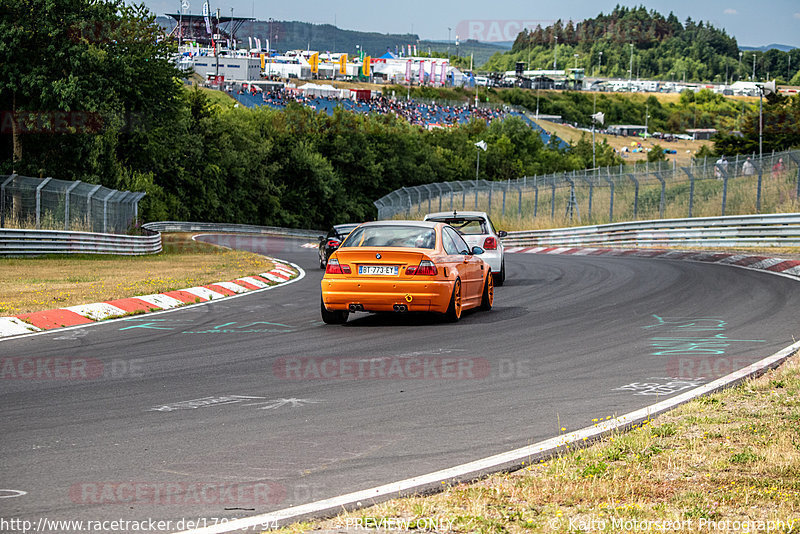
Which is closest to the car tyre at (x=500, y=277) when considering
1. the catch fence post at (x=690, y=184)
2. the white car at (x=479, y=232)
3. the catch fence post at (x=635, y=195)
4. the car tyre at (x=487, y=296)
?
the white car at (x=479, y=232)

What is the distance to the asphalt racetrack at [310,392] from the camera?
517cm

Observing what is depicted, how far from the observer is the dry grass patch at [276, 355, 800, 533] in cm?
434

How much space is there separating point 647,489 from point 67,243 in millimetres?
25767

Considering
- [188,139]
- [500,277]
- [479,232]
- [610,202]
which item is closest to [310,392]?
[479,232]

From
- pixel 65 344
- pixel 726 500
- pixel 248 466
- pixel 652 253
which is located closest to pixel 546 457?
pixel 726 500

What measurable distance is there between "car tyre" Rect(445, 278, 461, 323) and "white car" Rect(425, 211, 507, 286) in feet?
19.0

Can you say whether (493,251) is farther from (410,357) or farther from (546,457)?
(546,457)

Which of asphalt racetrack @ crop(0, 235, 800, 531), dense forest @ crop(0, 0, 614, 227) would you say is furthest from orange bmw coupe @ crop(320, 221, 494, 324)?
dense forest @ crop(0, 0, 614, 227)

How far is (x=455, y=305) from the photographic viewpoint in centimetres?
1292

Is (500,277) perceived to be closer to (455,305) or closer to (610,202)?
(455,305)

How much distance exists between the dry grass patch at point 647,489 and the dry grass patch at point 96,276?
9.51 metres

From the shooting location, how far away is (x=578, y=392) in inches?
307

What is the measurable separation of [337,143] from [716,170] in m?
73.9

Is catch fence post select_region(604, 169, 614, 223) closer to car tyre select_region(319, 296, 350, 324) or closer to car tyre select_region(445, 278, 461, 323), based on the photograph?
car tyre select_region(445, 278, 461, 323)
